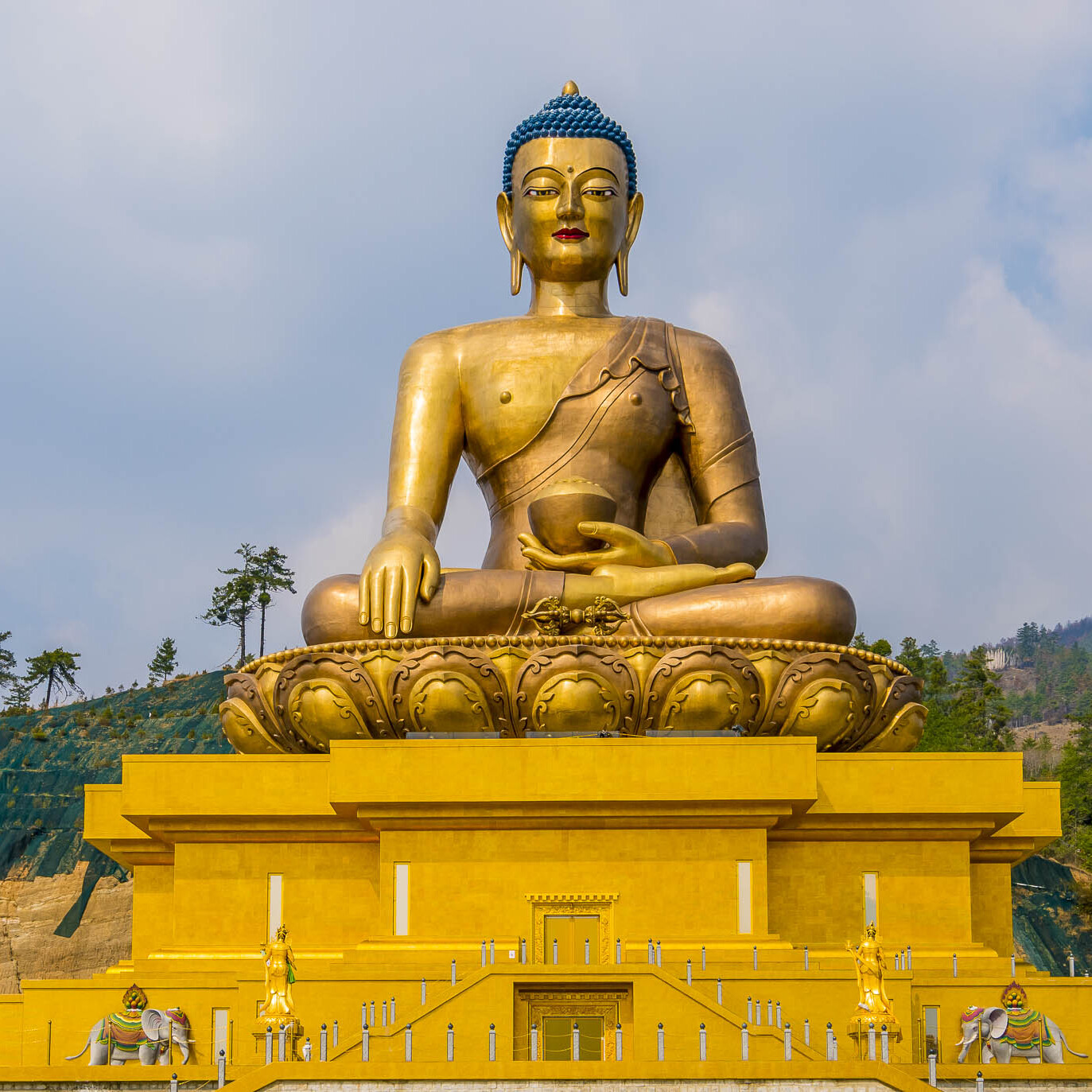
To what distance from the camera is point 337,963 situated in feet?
37.1

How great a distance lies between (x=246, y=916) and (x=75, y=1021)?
130 cm

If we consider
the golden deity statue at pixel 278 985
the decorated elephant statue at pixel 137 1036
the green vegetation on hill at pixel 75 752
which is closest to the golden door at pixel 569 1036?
the golden deity statue at pixel 278 985

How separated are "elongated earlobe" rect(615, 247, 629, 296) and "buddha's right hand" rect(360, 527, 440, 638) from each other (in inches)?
131

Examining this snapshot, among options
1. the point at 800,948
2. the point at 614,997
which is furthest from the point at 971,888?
the point at 614,997

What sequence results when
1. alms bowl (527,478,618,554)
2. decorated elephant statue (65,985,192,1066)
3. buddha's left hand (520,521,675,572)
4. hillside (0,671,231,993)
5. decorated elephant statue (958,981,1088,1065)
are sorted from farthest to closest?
1. hillside (0,671,231,993)
2. alms bowl (527,478,618,554)
3. buddha's left hand (520,521,675,572)
4. decorated elephant statue (65,985,192,1066)
5. decorated elephant statue (958,981,1088,1065)

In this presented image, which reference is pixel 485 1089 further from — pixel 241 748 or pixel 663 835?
pixel 241 748

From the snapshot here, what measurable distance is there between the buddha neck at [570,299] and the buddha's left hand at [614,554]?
2380 mm

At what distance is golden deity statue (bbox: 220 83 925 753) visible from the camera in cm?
1229

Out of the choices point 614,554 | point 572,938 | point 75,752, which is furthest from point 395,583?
point 75,752

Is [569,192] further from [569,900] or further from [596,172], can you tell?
[569,900]

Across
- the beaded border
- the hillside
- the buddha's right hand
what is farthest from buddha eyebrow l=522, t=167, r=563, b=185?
the hillside

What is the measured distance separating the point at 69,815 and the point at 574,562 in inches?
718

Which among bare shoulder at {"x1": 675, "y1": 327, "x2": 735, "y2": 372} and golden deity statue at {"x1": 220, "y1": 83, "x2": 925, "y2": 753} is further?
bare shoulder at {"x1": 675, "y1": 327, "x2": 735, "y2": 372}

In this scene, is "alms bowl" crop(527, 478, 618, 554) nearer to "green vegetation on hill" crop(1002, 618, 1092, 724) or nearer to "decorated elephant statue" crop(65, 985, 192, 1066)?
"decorated elephant statue" crop(65, 985, 192, 1066)
